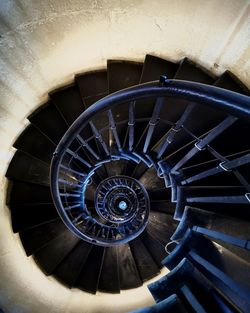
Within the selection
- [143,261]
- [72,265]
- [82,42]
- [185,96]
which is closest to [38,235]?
[72,265]

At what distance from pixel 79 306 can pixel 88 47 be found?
16.1ft

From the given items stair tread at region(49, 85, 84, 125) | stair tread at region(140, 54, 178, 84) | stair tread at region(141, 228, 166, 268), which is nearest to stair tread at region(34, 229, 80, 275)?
stair tread at region(141, 228, 166, 268)

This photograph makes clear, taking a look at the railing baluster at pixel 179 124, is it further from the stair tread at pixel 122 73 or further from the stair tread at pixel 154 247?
the stair tread at pixel 154 247

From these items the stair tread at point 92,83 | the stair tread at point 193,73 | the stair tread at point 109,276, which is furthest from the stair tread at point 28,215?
the stair tread at point 193,73

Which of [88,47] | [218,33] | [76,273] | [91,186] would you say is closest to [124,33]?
[88,47]

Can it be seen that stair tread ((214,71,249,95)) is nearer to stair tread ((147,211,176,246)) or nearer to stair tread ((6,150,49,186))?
stair tread ((147,211,176,246))

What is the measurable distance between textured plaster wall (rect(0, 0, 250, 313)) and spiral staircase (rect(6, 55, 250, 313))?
0.21 meters

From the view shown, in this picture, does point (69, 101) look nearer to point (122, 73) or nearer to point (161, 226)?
point (122, 73)

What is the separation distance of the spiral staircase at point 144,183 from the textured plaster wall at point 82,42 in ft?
0.68

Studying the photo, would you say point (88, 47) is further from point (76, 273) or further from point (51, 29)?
point (76, 273)

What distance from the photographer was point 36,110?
15.5 feet

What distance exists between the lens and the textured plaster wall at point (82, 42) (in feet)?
10.5

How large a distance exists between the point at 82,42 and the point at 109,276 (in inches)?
175

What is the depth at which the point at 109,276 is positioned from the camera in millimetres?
5637
